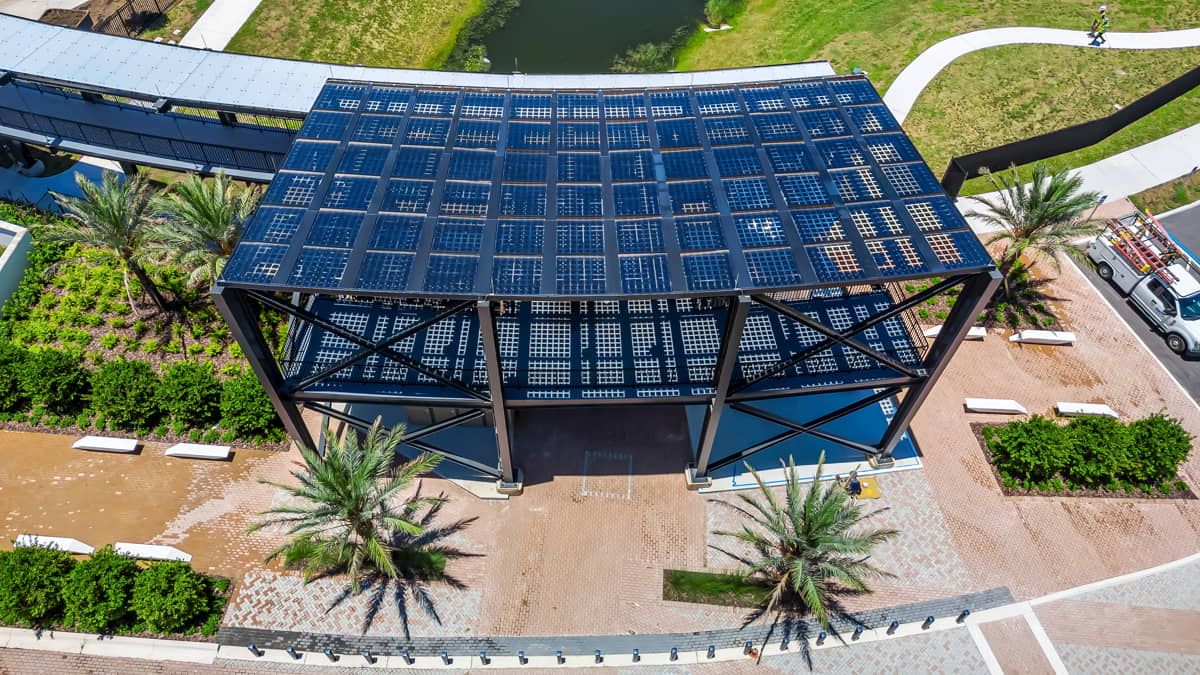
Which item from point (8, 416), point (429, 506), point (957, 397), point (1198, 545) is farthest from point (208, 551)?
point (1198, 545)

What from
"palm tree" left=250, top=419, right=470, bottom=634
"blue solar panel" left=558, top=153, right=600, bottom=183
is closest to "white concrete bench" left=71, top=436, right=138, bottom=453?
"palm tree" left=250, top=419, right=470, bottom=634

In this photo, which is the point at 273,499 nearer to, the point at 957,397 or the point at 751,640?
the point at 751,640

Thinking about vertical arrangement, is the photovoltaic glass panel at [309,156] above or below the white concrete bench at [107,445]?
above

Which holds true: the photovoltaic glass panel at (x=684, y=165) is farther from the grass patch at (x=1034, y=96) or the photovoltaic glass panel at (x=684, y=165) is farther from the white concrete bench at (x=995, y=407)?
the grass patch at (x=1034, y=96)

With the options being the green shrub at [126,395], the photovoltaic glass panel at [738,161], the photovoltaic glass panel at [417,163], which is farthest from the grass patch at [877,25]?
the green shrub at [126,395]

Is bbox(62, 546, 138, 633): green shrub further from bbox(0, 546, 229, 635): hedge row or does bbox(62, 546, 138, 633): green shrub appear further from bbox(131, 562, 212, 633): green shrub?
bbox(131, 562, 212, 633): green shrub

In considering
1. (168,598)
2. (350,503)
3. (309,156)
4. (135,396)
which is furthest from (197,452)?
(309,156)

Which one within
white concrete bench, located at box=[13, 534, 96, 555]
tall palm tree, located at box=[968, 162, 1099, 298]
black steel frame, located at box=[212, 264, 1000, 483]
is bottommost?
white concrete bench, located at box=[13, 534, 96, 555]
